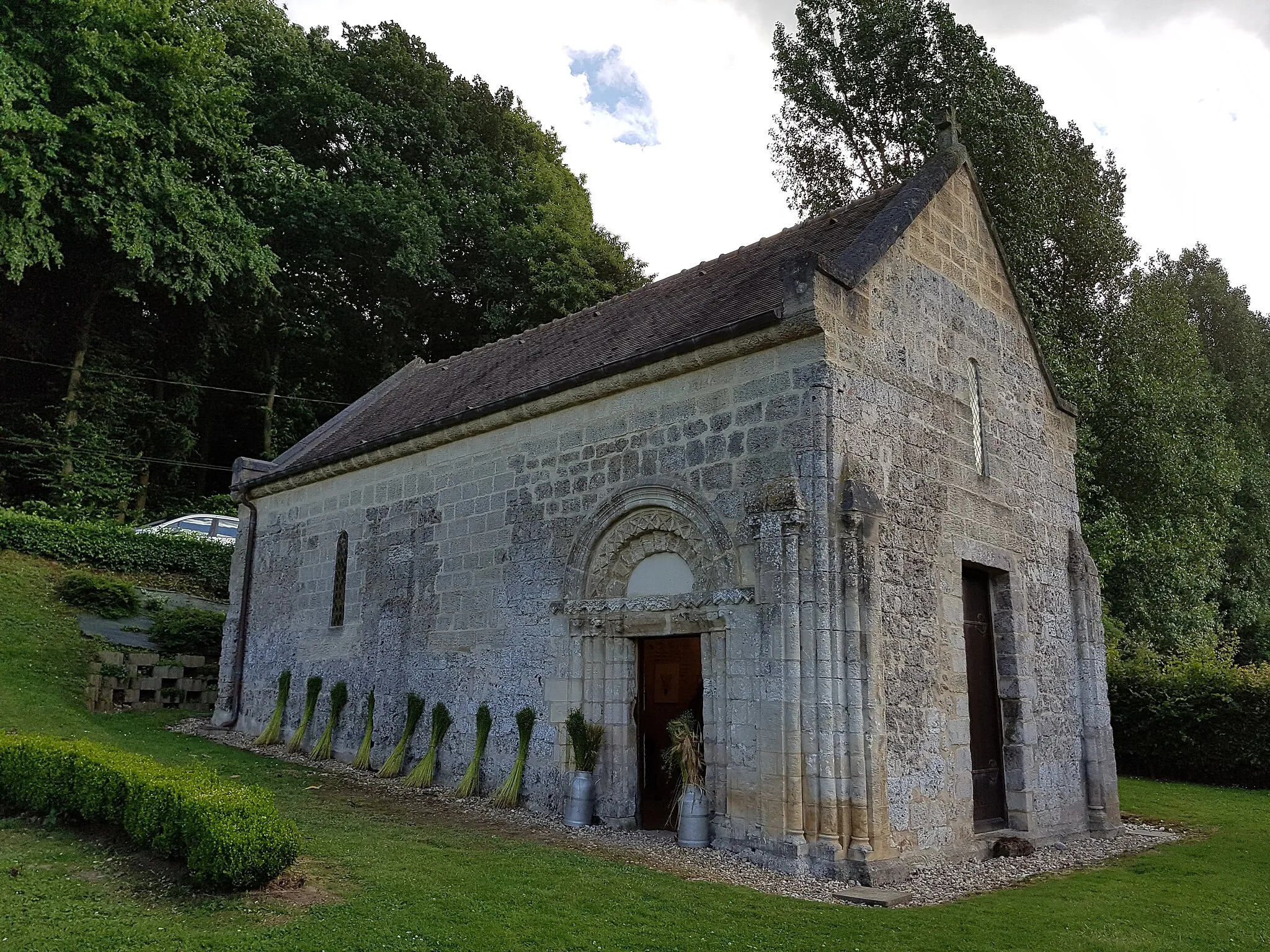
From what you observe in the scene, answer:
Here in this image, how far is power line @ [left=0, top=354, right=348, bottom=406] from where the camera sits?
25125mm

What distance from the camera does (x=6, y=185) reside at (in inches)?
→ 800

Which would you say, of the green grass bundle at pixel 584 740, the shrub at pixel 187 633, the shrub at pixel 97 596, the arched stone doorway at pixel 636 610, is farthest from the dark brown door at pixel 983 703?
the shrub at pixel 97 596

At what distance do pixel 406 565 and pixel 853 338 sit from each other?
7.61m

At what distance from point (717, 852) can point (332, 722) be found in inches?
300

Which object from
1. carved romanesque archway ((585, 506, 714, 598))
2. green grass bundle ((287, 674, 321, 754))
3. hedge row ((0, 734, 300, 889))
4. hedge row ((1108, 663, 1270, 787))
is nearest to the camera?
hedge row ((0, 734, 300, 889))

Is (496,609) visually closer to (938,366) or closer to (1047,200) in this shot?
(938,366)

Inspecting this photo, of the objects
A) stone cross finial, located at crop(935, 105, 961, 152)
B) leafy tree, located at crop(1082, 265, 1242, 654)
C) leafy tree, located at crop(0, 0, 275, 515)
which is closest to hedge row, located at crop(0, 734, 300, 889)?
stone cross finial, located at crop(935, 105, 961, 152)

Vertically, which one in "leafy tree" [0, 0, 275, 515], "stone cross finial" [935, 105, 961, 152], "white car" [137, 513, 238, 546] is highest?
"leafy tree" [0, 0, 275, 515]

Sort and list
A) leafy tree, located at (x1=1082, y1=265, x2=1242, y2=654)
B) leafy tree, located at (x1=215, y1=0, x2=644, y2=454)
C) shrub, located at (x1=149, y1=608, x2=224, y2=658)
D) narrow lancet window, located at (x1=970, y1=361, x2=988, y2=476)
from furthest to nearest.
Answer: leafy tree, located at (x1=215, y1=0, x2=644, y2=454)
leafy tree, located at (x1=1082, y1=265, x2=1242, y2=654)
shrub, located at (x1=149, y1=608, x2=224, y2=658)
narrow lancet window, located at (x1=970, y1=361, x2=988, y2=476)

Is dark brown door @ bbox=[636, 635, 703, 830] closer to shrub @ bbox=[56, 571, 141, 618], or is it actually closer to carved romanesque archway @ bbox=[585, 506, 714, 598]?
carved romanesque archway @ bbox=[585, 506, 714, 598]

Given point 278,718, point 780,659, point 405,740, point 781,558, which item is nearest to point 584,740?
point 780,659

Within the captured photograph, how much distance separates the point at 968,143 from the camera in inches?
863

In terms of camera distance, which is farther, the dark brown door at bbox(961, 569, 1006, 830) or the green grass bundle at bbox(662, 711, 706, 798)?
the dark brown door at bbox(961, 569, 1006, 830)

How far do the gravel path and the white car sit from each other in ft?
42.9
